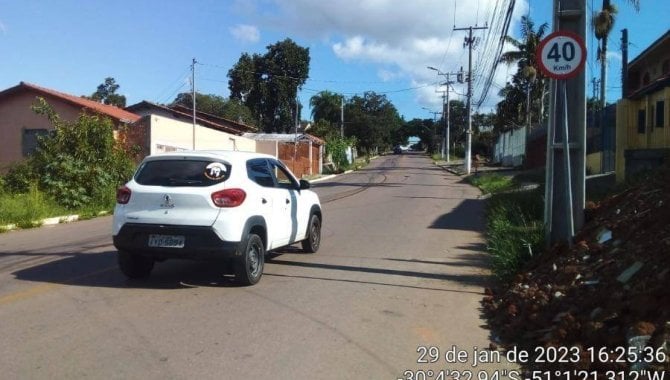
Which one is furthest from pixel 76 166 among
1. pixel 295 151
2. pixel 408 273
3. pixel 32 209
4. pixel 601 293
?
pixel 295 151

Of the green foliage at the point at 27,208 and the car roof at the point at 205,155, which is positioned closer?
the car roof at the point at 205,155

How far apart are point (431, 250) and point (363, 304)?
4.23 meters

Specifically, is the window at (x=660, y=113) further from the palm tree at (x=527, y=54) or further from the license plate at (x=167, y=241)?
the palm tree at (x=527, y=54)

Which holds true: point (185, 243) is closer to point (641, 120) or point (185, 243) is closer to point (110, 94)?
point (641, 120)

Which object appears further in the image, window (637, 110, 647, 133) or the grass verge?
window (637, 110, 647, 133)

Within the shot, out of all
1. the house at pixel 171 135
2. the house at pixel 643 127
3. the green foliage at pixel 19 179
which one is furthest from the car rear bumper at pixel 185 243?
the house at pixel 171 135

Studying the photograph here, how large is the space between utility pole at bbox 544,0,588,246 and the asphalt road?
1256mm

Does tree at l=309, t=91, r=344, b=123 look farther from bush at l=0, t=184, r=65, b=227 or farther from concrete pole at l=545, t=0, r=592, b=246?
concrete pole at l=545, t=0, r=592, b=246

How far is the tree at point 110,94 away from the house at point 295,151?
50999 millimetres

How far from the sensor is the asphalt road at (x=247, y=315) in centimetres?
496

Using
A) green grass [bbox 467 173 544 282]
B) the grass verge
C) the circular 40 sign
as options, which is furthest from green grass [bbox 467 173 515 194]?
the circular 40 sign

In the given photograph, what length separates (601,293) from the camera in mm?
5559

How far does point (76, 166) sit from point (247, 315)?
14835 millimetres

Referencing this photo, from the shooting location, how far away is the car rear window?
7.67 metres
